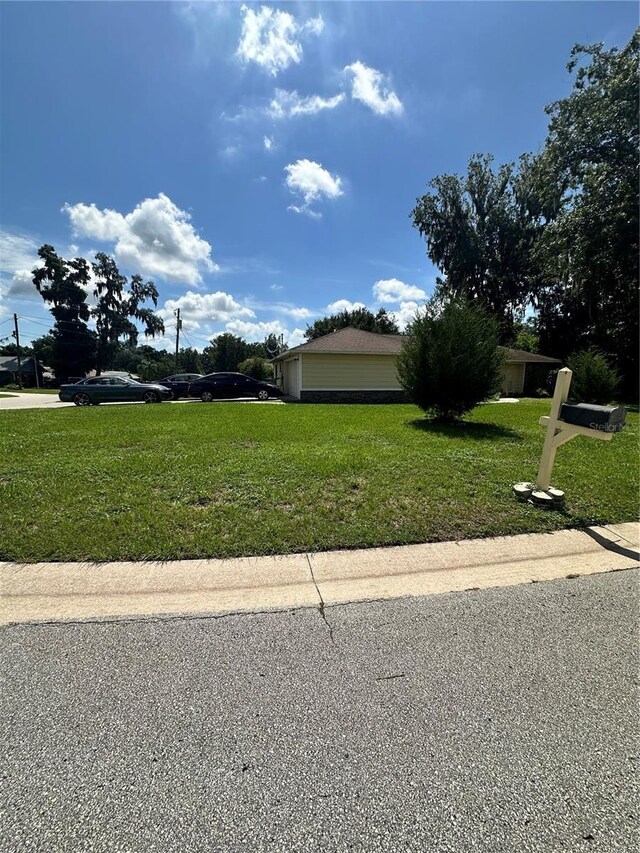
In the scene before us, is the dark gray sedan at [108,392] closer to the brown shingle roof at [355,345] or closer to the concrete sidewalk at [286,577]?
the brown shingle roof at [355,345]

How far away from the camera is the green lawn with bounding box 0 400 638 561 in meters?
3.52

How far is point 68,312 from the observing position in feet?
147

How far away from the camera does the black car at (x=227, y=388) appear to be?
1914cm

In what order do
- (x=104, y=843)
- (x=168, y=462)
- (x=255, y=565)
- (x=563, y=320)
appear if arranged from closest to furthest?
(x=104, y=843) < (x=255, y=565) < (x=168, y=462) < (x=563, y=320)

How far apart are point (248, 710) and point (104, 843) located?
0.65 meters

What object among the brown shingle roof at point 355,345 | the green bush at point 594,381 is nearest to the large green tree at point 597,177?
the green bush at point 594,381

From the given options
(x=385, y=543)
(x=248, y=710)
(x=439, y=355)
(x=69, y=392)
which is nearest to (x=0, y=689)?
(x=248, y=710)

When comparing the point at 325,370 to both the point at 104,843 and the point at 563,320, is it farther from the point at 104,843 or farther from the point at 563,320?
the point at 563,320

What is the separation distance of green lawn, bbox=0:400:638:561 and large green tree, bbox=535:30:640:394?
511 inches

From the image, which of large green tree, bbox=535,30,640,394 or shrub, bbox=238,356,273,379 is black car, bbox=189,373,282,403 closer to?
shrub, bbox=238,356,273,379

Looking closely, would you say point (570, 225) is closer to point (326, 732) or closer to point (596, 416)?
point (596, 416)

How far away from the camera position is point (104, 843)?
4.16 ft

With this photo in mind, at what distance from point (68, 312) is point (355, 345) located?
4208 centimetres

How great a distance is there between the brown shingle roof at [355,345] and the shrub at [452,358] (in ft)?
26.1
